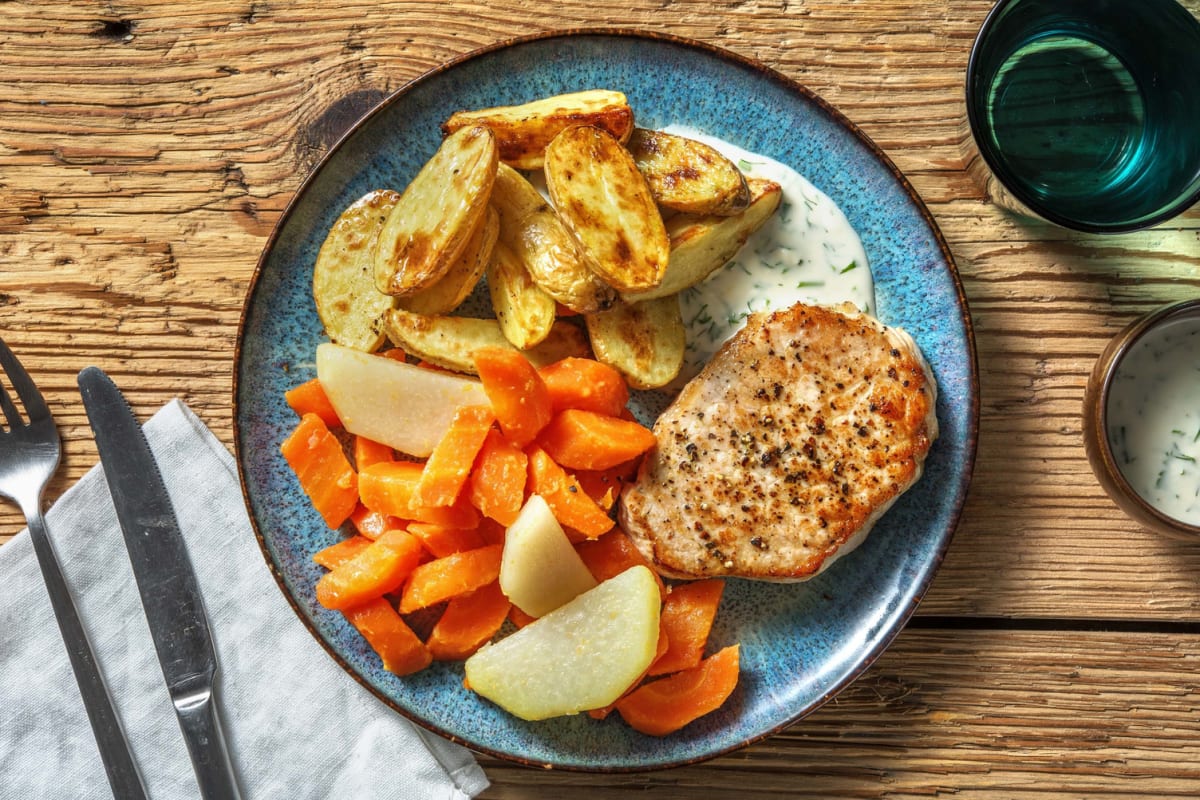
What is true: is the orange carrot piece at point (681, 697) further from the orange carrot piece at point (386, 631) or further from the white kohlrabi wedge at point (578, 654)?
the orange carrot piece at point (386, 631)

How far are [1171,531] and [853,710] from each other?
843mm

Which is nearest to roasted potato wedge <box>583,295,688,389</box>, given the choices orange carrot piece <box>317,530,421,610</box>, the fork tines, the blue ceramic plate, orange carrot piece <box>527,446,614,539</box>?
orange carrot piece <box>527,446,614,539</box>

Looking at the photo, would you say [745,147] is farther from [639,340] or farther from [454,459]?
[454,459]

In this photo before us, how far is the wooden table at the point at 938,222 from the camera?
2150 mm

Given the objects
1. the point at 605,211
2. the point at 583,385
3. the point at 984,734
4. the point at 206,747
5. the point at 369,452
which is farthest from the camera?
the point at 984,734

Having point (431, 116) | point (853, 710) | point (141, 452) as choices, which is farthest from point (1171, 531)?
point (141, 452)

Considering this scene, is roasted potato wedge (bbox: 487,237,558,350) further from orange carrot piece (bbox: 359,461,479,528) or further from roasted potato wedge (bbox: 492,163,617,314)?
orange carrot piece (bbox: 359,461,479,528)

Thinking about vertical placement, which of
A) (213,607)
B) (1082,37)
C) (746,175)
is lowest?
(213,607)

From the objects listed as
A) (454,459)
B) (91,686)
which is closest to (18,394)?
(91,686)

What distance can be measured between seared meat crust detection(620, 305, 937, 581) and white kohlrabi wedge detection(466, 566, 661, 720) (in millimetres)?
164

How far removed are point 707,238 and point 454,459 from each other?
71cm

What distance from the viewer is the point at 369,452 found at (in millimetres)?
1970

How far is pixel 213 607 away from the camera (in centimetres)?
215

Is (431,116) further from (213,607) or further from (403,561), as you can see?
(213,607)
